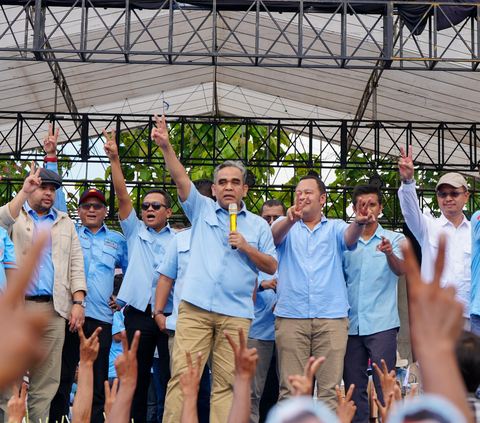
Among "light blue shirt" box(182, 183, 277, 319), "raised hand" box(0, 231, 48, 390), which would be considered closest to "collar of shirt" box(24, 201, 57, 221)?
"light blue shirt" box(182, 183, 277, 319)

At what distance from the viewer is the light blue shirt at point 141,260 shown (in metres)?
4.99

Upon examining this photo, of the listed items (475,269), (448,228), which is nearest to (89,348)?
(475,269)

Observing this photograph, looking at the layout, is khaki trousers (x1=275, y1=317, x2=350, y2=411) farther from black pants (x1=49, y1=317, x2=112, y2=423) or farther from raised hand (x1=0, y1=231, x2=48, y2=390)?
raised hand (x1=0, y1=231, x2=48, y2=390)

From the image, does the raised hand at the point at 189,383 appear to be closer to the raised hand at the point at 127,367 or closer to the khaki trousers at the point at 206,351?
the raised hand at the point at 127,367

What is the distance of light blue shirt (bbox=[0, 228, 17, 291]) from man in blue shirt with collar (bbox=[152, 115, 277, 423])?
1243 mm

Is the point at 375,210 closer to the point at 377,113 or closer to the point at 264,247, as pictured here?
the point at 264,247

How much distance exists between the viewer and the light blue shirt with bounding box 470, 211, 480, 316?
429 centimetres

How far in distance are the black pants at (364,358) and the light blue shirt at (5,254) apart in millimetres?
2357

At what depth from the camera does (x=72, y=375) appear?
4922 millimetres

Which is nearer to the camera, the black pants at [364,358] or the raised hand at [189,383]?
the raised hand at [189,383]

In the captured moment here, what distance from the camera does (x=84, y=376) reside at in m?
2.85

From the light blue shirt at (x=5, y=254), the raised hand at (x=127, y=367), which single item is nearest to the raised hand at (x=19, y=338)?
the raised hand at (x=127, y=367)

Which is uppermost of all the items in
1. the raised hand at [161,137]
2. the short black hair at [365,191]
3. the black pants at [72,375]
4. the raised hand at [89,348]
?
the raised hand at [161,137]

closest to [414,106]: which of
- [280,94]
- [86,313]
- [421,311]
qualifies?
[280,94]
